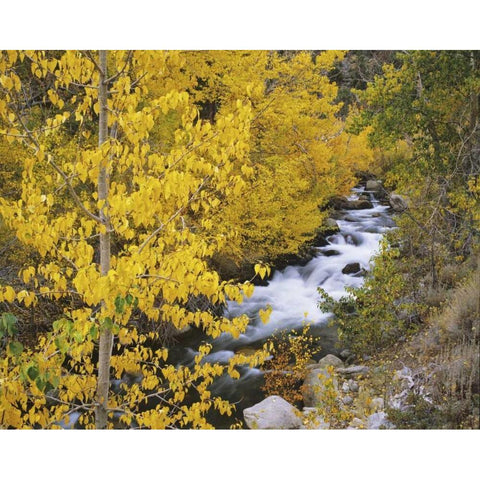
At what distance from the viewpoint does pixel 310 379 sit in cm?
391

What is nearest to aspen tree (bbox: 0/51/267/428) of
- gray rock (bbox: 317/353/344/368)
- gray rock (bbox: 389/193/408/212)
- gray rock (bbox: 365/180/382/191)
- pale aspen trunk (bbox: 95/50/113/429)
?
pale aspen trunk (bbox: 95/50/113/429)

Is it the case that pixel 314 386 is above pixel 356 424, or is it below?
above

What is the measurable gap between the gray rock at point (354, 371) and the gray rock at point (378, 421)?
0.31 metres

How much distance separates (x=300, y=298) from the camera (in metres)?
4.07

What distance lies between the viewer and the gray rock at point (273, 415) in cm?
378

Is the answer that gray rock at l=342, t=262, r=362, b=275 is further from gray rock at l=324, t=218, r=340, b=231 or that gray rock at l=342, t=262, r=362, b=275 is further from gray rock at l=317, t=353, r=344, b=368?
gray rock at l=317, t=353, r=344, b=368

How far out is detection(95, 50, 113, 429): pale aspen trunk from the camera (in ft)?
9.90

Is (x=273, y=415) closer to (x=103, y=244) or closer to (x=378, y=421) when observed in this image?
(x=378, y=421)

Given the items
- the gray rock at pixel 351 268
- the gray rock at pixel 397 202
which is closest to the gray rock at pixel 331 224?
the gray rock at pixel 351 268

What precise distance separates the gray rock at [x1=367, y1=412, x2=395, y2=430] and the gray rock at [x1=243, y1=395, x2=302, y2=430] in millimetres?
479

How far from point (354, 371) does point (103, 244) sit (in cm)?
207

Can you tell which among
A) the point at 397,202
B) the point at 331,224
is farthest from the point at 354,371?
the point at 397,202

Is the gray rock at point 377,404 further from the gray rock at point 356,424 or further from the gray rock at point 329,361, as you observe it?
the gray rock at point 329,361

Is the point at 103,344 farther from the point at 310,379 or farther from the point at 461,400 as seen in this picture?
the point at 461,400
